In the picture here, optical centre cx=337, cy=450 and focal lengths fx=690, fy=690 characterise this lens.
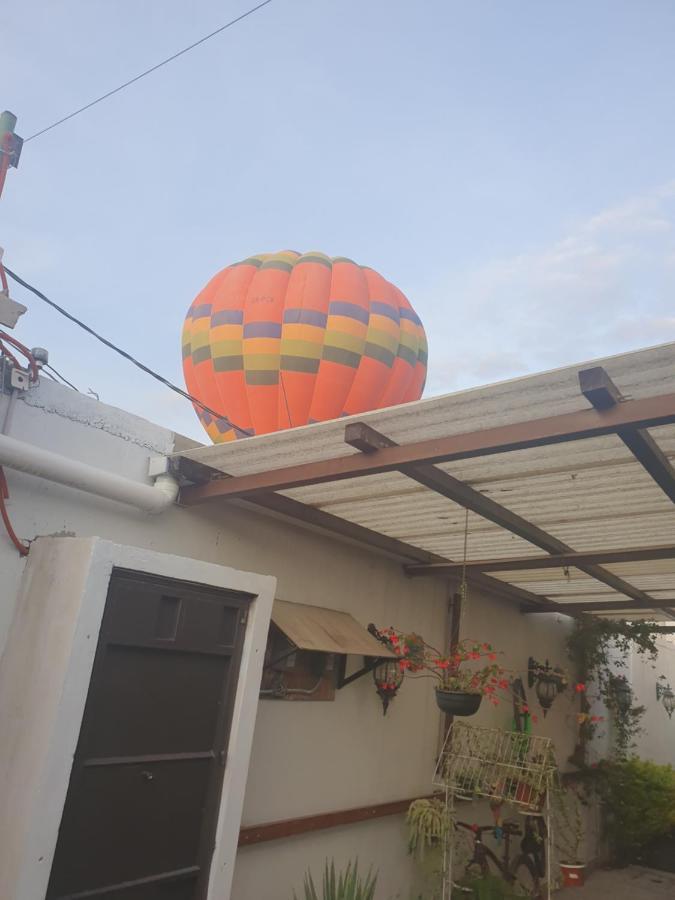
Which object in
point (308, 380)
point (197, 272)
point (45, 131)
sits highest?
point (197, 272)

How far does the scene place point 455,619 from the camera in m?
6.38

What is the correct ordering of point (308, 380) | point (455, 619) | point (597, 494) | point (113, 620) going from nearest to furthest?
point (113, 620), point (597, 494), point (455, 619), point (308, 380)

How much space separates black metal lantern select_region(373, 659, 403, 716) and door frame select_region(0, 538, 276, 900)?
2036mm

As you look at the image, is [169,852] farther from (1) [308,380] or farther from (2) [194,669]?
(1) [308,380]

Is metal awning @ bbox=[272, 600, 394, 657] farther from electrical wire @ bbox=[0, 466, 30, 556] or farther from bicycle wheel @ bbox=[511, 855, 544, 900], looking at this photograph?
bicycle wheel @ bbox=[511, 855, 544, 900]

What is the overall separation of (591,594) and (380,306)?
3.84 metres

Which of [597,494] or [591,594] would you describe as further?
[591,594]

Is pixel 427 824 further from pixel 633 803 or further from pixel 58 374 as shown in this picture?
pixel 633 803

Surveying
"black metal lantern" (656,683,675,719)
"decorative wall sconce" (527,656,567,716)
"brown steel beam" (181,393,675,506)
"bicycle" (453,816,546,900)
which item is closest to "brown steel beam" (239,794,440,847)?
"bicycle" (453,816,546,900)

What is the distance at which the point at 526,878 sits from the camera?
7230mm

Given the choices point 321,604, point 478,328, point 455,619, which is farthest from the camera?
point 478,328

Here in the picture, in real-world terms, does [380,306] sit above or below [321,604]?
above

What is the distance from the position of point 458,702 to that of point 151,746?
2.18 meters

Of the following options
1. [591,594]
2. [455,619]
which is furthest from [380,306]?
[591,594]
